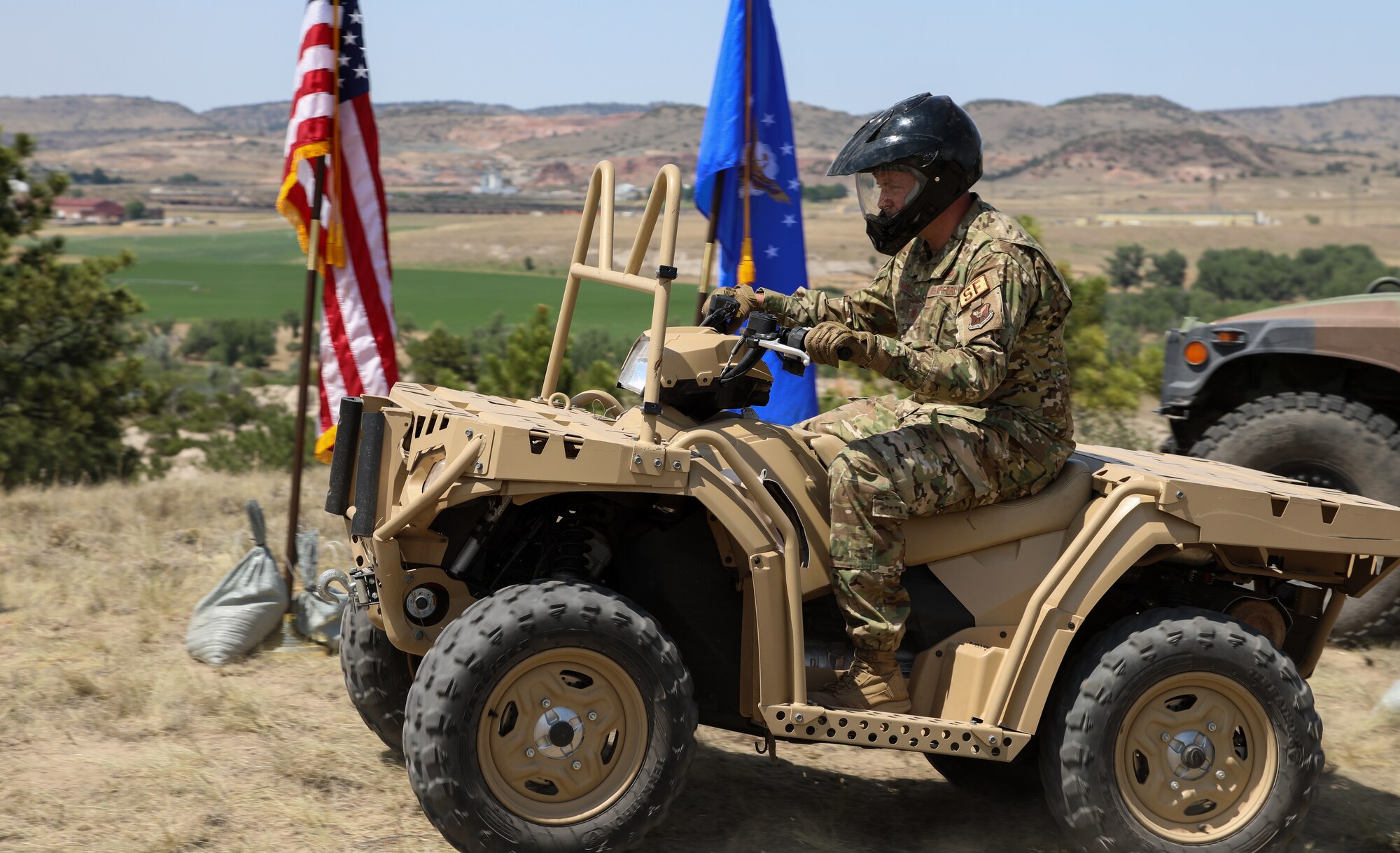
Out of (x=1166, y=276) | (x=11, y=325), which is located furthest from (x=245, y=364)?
(x=11, y=325)

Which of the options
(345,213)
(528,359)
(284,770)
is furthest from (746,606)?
(528,359)

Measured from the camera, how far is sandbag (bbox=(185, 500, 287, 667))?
6.30m

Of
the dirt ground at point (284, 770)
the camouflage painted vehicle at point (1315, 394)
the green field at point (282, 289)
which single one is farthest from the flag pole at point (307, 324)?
the green field at point (282, 289)

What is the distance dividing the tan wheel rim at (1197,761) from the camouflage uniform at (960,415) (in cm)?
84

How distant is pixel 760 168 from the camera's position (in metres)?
8.56

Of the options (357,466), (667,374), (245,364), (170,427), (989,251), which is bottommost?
(245,364)

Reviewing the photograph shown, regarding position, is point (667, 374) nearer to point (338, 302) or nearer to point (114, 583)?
point (338, 302)

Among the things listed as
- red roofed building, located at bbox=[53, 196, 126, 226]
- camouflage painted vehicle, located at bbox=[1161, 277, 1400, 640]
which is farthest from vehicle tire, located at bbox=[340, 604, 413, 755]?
red roofed building, located at bbox=[53, 196, 126, 226]

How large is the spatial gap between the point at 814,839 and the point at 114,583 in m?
4.68

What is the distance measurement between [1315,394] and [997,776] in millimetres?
3202

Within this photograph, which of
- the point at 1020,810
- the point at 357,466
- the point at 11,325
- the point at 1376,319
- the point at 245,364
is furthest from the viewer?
the point at 245,364

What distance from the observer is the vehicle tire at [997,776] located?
5.05 meters

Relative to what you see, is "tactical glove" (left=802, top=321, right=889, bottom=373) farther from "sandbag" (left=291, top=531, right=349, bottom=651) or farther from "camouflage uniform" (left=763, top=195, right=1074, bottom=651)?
"sandbag" (left=291, top=531, right=349, bottom=651)

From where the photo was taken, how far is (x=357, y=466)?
4.16m
